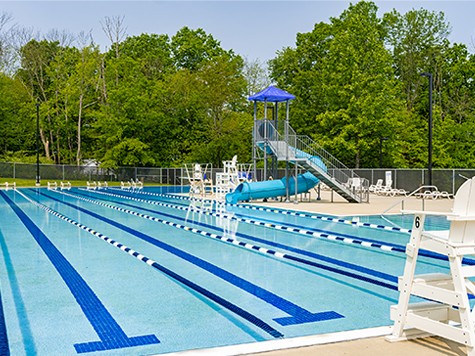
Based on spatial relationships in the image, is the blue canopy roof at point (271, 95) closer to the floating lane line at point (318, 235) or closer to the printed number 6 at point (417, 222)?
the floating lane line at point (318, 235)

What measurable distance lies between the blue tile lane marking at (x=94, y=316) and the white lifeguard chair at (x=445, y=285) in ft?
7.00

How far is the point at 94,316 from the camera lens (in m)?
5.21

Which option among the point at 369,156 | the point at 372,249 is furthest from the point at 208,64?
the point at 372,249

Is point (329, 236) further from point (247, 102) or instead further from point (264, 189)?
point (247, 102)

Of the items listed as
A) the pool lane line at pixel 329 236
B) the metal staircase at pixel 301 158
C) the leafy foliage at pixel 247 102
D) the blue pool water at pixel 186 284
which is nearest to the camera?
the blue pool water at pixel 186 284

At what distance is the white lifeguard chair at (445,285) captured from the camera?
11.7 ft

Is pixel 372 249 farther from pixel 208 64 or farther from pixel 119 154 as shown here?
pixel 208 64

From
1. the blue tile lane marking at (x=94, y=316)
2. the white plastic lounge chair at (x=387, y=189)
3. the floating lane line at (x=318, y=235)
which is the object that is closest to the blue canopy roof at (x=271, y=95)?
the floating lane line at (x=318, y=235)

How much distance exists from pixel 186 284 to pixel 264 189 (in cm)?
1357

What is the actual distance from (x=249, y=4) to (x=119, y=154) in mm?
15660

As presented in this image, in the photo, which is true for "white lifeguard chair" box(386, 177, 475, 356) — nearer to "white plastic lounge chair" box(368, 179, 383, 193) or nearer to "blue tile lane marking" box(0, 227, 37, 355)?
"blue tile lane marking" box(0, 227, 37, 355)

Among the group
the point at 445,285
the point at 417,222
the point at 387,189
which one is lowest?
the point at 387,189

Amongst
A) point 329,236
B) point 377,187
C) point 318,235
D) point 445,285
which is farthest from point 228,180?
point 445,285

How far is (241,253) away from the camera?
29.9 ft
